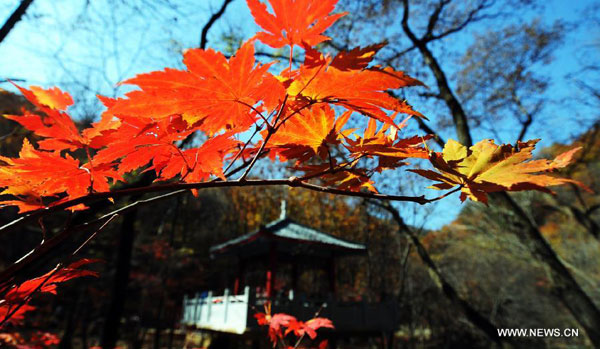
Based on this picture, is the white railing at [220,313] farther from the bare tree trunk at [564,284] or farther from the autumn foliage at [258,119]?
the autumn foliage at [258,119]

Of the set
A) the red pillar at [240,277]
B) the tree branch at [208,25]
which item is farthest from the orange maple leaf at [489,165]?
the red pillar at [240,277]

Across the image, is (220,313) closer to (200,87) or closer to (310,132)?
(310,132)

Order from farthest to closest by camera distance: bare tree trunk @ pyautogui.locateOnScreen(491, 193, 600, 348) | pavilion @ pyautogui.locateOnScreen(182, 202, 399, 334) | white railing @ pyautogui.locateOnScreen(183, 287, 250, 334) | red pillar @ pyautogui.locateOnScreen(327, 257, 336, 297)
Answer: red pillar @ pyautogui.locateOnScreen(327, 257, 336, 297)
pavilion @ pyautogui.locateOnScreen(182, 202, 399, 334)
white railing @ pyautogui.locateOnScreen(183, 287, 250, 334)
bare tree trunk @ pyautogui.locateOnScreen(491, 193, 600, 348)

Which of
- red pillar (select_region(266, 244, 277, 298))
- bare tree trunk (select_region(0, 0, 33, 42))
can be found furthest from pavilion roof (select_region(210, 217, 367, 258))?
bare tree trunk (select_region(0, 0, 33, 42))

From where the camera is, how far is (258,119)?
0.65 metres

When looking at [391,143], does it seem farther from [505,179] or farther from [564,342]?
[564,342]

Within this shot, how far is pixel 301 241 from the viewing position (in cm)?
884

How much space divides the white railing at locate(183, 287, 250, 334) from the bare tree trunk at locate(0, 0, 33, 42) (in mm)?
5982

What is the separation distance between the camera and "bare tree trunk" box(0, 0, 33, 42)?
1664mm

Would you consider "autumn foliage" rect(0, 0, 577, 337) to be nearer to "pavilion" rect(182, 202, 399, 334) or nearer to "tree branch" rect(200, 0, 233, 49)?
"tree branch" rect(200, 0, 233, 49)

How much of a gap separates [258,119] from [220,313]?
932cm

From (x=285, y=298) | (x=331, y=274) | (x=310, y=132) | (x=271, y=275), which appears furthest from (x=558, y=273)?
(x=331, y=274)

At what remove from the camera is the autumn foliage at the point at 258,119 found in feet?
1.61
